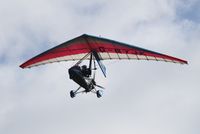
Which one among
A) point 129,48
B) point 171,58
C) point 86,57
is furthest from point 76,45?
point 171,58

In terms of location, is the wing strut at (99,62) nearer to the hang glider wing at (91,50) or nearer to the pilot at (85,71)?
the hang glider wing at (91,50)

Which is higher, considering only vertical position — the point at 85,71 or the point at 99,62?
the point at 99,62

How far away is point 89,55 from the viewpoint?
4959 centimetres

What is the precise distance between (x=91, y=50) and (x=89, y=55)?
1.51m

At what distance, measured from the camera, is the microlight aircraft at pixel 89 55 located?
4344 centimetres

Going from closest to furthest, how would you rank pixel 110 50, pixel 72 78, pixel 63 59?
pixel 72 78
pixel 110 50
pixel 63 59

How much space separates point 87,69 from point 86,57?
357 centimetres

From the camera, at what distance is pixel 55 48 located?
155 ft

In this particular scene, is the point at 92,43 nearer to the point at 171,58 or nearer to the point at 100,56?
the point at 100,56

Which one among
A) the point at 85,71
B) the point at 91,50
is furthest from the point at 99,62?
the point at 85,71

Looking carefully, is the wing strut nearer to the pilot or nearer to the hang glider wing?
the hang glider wing

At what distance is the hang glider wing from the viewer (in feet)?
145

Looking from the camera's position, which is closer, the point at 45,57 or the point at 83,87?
the point at 83,87

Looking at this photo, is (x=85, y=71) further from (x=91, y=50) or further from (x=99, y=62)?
(x=91, y=50)
